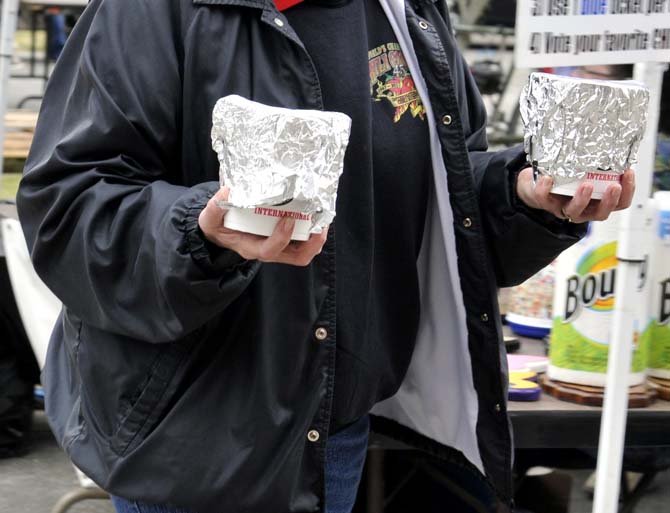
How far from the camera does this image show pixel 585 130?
1519 mm

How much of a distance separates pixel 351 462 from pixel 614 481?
55 cm

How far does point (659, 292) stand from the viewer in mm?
2248

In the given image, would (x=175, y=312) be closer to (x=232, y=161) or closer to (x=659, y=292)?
(x=232, y=161)

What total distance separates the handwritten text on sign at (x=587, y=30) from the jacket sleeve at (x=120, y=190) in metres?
0.63

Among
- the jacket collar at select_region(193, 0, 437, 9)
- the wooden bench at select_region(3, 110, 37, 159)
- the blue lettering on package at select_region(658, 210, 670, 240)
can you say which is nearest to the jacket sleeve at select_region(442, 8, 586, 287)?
the jacket collar at select_region(193, 0, 437, 9)

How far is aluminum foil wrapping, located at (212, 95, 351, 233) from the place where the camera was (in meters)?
1.16

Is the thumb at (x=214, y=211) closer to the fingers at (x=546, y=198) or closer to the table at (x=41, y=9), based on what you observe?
the fingers at (x=546, y=198)

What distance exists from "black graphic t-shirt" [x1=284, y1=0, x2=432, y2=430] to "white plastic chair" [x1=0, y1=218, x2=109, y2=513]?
163 centimetres

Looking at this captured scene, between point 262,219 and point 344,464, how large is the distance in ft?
2.13

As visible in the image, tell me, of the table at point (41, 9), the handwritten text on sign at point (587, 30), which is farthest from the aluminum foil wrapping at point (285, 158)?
the table at point (41, 9)

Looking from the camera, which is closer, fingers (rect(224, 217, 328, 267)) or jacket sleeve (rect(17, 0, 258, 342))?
fingers (rect(224, 217, 328, 267))

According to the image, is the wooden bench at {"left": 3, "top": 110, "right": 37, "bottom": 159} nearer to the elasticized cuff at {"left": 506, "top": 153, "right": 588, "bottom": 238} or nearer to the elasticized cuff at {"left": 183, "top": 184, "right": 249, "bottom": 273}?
the elasticized cuff at {"left": 506, "top": 153, "right": 588, "bottom": 238}

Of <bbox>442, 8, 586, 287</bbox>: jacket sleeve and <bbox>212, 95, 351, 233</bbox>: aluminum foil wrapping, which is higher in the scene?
Result: <bbox>212, 95, 351, 233</bbox>: aluminum foil wrapping

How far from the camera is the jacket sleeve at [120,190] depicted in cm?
132
